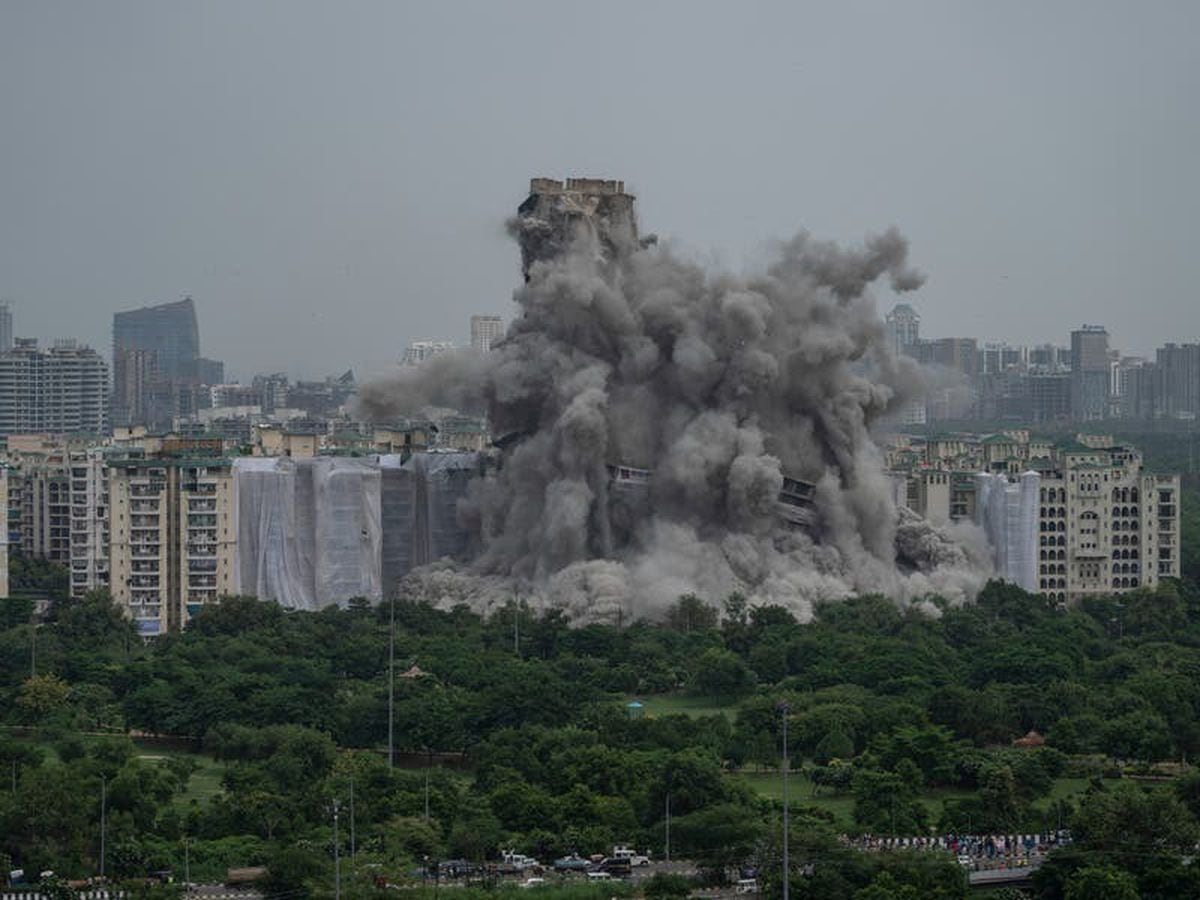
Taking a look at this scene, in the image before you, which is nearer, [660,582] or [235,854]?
[235,854]

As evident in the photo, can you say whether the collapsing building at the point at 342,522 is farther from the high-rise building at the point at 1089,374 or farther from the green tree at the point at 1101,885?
the high-rise building at the point at 1089,374

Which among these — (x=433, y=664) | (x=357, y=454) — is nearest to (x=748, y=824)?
(x=433, y=664)

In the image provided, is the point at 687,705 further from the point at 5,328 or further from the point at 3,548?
the point at 5,328

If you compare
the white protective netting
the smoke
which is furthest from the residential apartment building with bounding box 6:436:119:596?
the white protective netting

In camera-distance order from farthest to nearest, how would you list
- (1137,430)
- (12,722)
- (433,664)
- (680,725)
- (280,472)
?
(1137,430) → (280,472) → (433,664) → (12,722) → (680,725)

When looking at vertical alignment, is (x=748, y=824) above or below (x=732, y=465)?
below

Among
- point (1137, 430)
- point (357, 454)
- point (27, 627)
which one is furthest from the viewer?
point (1137, 430)

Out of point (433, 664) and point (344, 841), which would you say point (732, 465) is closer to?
point (433, 664)
